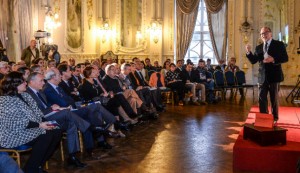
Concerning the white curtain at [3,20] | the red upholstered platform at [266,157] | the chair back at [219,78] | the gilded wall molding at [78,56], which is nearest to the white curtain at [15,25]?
the white curtain at [3,20]

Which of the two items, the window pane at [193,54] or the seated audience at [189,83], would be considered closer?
the seated audience at [189,83]

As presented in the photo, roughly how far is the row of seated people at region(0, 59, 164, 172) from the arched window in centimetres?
881

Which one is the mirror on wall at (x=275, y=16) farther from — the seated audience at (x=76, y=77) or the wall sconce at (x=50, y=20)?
the seated audience at (x=76, y=77)

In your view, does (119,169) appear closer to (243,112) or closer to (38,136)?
(38,136)

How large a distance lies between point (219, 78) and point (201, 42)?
519 centimetres

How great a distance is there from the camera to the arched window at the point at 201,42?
17438 millimetres

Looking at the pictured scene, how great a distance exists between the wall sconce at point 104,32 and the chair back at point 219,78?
5952 millimetres

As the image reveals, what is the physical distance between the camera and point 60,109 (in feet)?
17.8

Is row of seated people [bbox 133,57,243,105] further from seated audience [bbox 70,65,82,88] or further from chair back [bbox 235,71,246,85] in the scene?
seated audience [bbox 70,65,82,88]

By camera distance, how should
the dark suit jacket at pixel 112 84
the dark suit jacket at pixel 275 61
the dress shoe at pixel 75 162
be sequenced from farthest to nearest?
the dark suit jacket at pixel 112 84
the dark suit jacket at pixel 275 61
the dress shoe at pixel 75 162

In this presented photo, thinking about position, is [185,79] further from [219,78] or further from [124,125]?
[124,125]

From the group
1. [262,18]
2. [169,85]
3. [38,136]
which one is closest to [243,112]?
[169,85]

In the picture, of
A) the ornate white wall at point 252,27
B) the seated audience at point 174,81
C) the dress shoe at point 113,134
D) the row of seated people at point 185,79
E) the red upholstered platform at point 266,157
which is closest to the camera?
the red upholstered platform at point 266,157

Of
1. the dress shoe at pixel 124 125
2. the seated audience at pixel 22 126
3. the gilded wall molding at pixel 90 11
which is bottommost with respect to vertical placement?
the dress shoe at pixel 124 125
